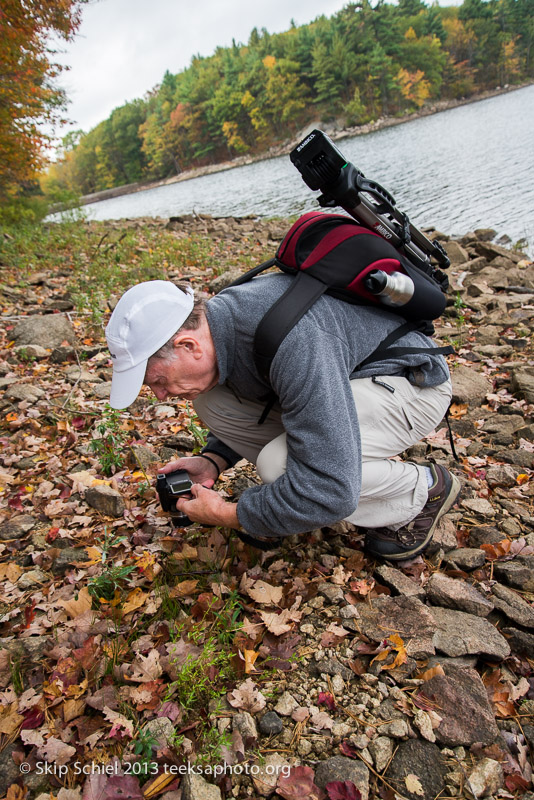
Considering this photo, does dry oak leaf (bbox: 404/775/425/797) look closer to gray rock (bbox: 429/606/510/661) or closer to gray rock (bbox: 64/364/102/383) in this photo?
gray rock (bbox: 429/606/510/661)

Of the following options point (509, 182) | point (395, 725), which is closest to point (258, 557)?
point (395, 725)

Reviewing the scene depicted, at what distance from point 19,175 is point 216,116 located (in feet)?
240

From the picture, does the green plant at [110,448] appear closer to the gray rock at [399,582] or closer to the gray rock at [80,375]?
the gray rock at [80,375]

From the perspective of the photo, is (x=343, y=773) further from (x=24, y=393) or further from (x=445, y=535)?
(x=24, y=393)

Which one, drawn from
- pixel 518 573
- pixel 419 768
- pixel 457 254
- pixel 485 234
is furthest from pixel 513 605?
pixel 485 234

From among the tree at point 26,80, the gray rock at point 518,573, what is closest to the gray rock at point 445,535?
the gray rock at point 518,573

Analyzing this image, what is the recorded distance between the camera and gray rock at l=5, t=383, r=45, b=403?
169 inches

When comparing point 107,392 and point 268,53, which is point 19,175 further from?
point 268,53

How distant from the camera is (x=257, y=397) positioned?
259 cm

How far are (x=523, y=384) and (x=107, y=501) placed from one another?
3848 mm

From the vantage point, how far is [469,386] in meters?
4.66

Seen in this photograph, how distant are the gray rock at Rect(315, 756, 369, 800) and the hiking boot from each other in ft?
3.54

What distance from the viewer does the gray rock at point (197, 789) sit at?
160 centimetres

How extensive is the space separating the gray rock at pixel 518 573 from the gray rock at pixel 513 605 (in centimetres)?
5
